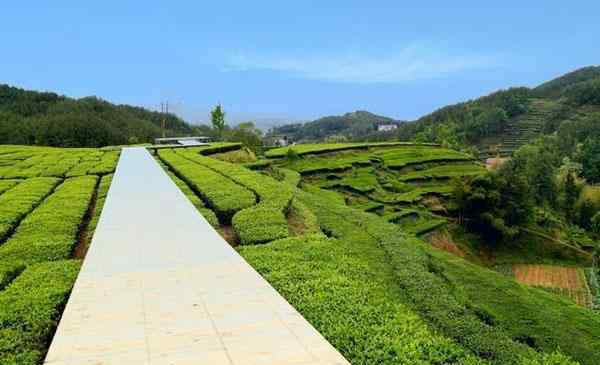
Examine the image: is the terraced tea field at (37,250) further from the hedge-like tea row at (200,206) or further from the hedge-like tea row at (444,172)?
the hedge-like tea row at (444,172)

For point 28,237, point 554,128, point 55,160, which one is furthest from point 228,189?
point 554,128

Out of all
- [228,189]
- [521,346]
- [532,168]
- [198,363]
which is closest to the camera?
[198,363]

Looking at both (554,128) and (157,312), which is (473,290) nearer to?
(157,312)

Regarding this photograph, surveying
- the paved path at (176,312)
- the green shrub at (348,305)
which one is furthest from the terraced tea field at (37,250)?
the green shrub at (348,305)

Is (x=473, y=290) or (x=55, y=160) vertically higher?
(x=55, y=160)

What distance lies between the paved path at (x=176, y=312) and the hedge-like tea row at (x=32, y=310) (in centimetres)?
23

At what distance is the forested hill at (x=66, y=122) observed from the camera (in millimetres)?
33344

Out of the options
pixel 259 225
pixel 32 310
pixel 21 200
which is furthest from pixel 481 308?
pixel 21 200

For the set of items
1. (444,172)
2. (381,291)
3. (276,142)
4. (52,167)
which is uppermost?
(276,142)

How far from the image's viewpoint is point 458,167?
2869 cm

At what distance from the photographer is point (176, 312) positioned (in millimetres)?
3338

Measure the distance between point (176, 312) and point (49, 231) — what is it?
12.7 ft

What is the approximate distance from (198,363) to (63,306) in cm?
201

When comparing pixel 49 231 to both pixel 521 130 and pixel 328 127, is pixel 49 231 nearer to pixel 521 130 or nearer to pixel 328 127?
pixel 521 130
